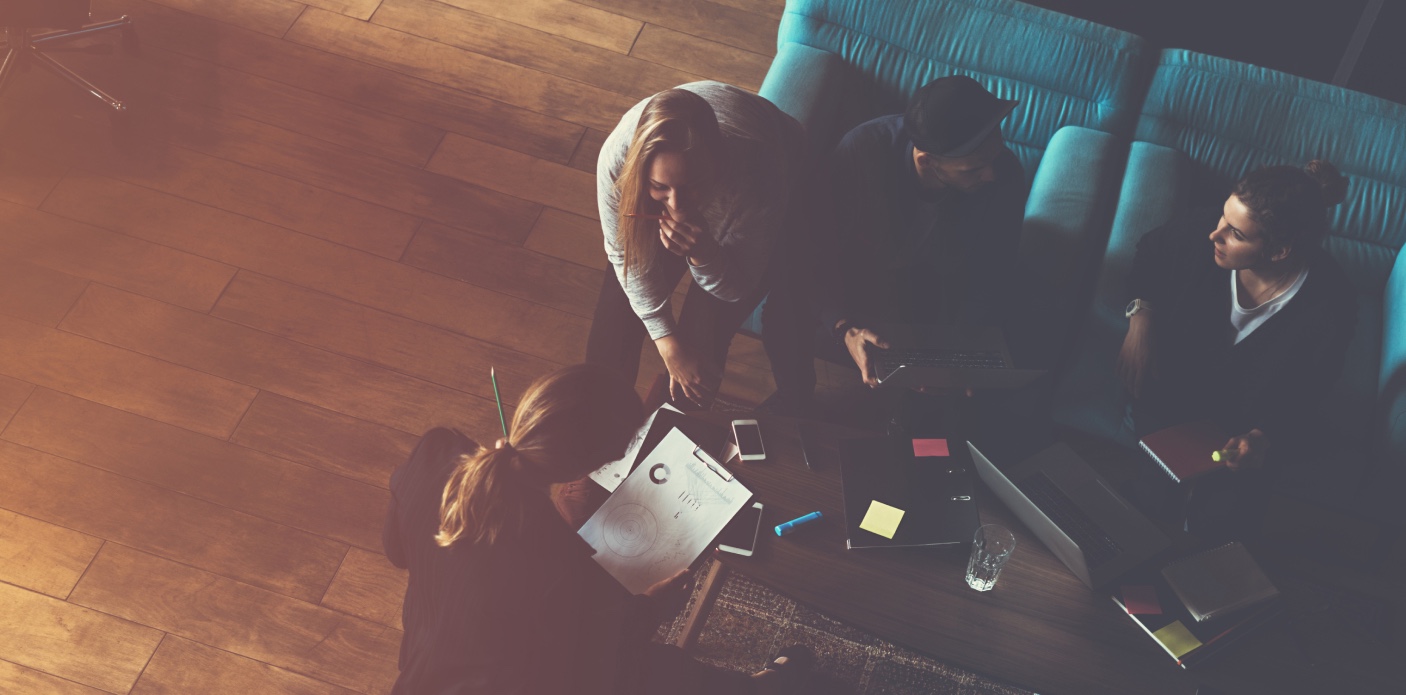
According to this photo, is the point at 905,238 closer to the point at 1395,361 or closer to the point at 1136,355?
the point at 1136,355

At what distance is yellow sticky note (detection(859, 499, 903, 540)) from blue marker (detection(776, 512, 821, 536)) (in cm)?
10

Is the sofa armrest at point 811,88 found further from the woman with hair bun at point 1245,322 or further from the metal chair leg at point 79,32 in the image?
the metal chair leg at point 79,32

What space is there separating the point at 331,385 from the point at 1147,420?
231 cm

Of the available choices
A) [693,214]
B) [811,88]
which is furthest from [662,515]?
[811,88]

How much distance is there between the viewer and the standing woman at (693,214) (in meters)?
1.87

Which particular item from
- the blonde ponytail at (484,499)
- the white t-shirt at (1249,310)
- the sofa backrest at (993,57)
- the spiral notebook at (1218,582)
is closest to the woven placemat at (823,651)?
the spiral notebook at (1218,582)

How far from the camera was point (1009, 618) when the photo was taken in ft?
6.29

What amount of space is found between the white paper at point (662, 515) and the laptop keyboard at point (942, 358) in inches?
21.9

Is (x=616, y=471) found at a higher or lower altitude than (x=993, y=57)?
lower

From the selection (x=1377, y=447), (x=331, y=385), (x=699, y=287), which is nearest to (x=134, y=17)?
(x=331, y=385)

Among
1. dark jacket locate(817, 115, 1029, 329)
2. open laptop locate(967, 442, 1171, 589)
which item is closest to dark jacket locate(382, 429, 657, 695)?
open laptop locate(967, 442, 1171, 589)

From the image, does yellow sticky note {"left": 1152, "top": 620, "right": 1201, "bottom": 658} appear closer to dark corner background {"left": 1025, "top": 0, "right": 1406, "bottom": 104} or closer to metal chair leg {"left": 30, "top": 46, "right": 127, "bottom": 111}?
dark corner background {"left": 1025, "top": 0, "right": 1406, "bottom": 104}

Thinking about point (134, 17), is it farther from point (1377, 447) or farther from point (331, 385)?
point (1377, 447)

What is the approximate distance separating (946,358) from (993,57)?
104 cm
